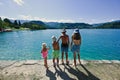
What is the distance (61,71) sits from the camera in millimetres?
6199

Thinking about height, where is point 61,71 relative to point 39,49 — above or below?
above

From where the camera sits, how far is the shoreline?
559 cm

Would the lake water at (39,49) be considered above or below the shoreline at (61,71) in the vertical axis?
below

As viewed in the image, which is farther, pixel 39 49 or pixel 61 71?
pixel 39 49

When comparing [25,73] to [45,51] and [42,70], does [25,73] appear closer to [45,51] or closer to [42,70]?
[42,70]

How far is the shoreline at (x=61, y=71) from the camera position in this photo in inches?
220

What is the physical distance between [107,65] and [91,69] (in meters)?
1.13

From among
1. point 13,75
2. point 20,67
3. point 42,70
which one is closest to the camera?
point 13,75

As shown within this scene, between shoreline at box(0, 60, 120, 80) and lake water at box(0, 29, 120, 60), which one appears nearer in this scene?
shoreline at box(0, 60, 120, 80)

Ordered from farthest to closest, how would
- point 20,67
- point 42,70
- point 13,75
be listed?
point 20,67, point 42,70, point 13,75

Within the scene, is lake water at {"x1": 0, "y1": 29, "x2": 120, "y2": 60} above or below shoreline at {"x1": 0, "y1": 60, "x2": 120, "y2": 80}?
below

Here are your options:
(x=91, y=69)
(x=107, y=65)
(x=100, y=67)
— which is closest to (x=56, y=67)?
(x=91, y=69)

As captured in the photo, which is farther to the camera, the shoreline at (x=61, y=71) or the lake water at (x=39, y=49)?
the lake water at (x=39, y=49)

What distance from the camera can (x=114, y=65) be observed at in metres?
7.09
